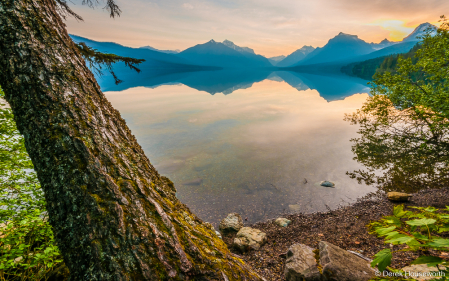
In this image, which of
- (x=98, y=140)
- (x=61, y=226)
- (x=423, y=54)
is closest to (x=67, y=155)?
(x=98, y=140)

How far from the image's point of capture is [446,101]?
27.6 feet

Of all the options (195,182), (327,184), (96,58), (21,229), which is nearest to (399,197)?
(327,184)

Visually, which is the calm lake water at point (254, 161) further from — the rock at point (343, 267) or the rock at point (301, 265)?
the rock at point (343, 267)

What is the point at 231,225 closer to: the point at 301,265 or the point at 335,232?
the point at 335,232

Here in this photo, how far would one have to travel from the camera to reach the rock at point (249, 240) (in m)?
5.92

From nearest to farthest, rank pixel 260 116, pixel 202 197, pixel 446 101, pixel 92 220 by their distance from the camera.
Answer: pixel 92 220
pixel 446 101
pixel 202 197
pixel 260 116

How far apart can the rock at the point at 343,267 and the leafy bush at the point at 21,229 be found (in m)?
4.17

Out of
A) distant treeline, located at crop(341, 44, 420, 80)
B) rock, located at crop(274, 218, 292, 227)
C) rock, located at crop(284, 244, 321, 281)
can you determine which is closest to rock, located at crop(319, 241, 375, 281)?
rock, located at crop(284, 244, 321, 281)

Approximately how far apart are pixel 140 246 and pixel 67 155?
3.38 ft

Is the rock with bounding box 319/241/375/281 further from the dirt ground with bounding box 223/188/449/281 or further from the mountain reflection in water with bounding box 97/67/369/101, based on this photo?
the mountain reflection in water with bounding box 97/67/369/101

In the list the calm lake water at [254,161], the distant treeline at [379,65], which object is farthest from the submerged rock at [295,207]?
the distant treeline at [379,65]

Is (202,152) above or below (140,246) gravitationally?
below

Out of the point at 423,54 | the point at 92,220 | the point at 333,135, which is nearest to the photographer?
the point at 92,220

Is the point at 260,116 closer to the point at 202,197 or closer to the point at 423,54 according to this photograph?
the point at 423,54
